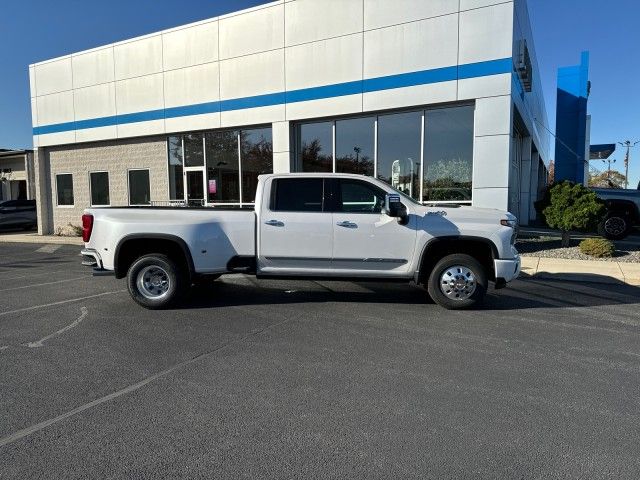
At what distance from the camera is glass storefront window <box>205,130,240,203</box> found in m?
15.6

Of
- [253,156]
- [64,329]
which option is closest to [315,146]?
[253,156]

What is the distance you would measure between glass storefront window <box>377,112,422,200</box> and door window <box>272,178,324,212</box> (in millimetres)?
6152

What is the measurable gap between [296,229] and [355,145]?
24.7ft

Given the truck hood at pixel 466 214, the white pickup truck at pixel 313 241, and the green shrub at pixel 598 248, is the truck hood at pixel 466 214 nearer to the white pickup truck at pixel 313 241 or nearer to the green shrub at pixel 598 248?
the white pickup truck at pixel 313 241

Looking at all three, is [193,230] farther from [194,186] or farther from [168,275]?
[194,186]

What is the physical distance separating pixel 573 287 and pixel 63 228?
63.9 feet

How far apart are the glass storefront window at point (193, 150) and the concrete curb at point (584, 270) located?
11258 millimetres

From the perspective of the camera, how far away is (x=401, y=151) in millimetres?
12914

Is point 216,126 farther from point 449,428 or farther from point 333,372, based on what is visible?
point 449,428

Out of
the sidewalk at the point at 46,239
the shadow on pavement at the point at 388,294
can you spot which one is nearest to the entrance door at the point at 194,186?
the sidewalk at the point at 46,239

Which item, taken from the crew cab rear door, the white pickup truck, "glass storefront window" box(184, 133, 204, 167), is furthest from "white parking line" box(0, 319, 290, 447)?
"glass storefront window" box(184, 133, 204, 167)

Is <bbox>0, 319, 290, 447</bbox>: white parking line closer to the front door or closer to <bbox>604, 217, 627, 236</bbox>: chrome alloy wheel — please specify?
the front door

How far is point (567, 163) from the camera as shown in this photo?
22.3 m

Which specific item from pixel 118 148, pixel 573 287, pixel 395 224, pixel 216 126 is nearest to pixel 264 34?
pixel 216 126
